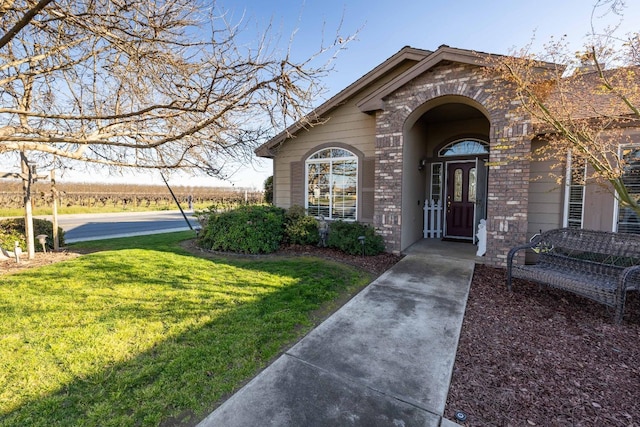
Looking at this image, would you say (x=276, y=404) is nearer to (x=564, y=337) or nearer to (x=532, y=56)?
(x=564, y=337)

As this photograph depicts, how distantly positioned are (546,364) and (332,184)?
6.48 m

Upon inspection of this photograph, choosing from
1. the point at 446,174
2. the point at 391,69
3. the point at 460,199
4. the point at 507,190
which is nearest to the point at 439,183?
the point at 446,174

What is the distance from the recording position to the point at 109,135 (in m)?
4.79

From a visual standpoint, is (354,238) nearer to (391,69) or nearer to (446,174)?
(446,174)

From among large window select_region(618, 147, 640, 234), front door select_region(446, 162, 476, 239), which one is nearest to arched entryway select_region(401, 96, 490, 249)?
front door select_region(446, 162, 476, 239)

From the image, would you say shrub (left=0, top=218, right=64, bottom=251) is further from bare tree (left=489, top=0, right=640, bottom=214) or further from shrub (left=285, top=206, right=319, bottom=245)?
bare tree (left=489, top=0, right=640, bottom=214)

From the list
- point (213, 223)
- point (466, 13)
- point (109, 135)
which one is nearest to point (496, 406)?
point (109, 135)

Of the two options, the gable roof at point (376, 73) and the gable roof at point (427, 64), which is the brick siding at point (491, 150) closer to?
the gable roof at point (427, 64)

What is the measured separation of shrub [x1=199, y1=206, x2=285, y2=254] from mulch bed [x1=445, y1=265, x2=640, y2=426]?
4.99 meters

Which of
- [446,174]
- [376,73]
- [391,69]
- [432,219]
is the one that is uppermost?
[391,69]

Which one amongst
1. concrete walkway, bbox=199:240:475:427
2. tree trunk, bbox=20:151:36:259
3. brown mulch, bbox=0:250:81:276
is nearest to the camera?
concrete walkway, bbox=199:240:475:427

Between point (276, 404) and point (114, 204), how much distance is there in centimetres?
3065

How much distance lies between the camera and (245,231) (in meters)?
7.69

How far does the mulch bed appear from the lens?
7.31 ft
